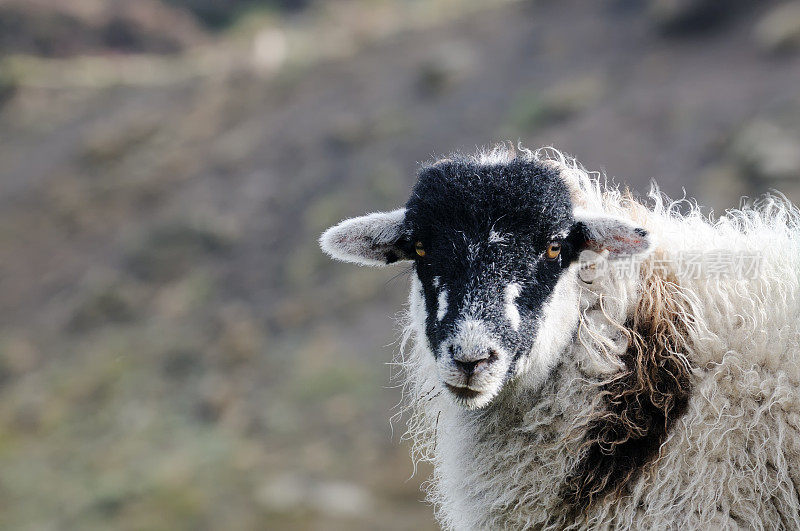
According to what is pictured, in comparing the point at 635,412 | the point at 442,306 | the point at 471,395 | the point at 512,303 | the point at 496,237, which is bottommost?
the point at 635,412

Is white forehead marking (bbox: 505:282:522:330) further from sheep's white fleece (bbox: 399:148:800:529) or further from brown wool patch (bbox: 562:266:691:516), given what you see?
brown wool patch (bbox: 562:266:691:516)

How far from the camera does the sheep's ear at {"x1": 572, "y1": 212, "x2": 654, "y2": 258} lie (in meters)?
3.79

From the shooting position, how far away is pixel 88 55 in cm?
3541

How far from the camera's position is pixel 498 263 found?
12.0ft

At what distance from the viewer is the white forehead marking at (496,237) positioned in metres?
3.70

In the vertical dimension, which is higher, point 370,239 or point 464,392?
point 370,239

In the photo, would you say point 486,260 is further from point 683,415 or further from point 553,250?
point 683,415

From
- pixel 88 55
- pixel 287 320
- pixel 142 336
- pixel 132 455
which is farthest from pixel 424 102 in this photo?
pixel 88 55

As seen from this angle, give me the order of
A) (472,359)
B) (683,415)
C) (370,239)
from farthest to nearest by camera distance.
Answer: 1. (370,239)
2. (683,415)
3. (472,359)

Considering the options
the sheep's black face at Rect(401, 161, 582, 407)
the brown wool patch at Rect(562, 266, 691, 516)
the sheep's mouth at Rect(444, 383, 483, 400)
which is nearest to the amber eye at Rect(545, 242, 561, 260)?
the sheep's black face at Rect(401, 161, 582, 407)

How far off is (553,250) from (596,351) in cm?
59

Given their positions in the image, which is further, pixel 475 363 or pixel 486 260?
pixel 486 260

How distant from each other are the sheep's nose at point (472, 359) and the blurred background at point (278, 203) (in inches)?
229

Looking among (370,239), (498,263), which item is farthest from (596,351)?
(370,239)
